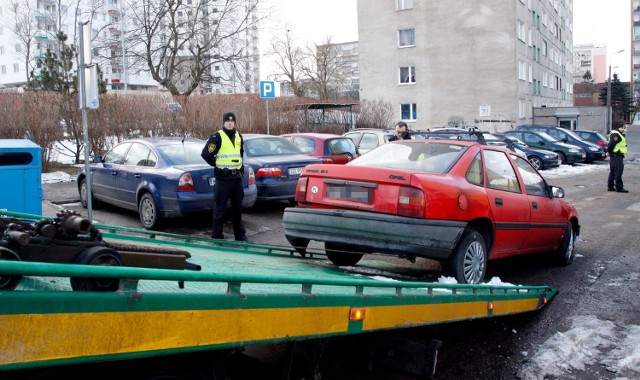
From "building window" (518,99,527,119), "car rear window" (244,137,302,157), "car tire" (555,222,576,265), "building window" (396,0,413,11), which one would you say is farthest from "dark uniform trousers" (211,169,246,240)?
"building window" (396,0,413,11)

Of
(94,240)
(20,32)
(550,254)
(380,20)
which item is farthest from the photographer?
(380,20)

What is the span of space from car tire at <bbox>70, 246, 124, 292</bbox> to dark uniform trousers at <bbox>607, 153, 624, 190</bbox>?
52.0 feet

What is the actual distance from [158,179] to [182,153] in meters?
0.77

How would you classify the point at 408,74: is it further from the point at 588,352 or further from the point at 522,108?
the point at 588,352

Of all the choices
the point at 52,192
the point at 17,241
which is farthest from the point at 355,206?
the point at 52,192

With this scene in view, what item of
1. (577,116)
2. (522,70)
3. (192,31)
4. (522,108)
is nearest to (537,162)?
(192,31)

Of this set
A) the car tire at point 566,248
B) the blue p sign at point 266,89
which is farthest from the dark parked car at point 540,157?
the car tire at point 566,248

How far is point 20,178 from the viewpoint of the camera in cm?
626

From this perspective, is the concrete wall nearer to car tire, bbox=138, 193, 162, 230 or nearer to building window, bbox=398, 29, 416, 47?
building window, bbox=398, 29, 416, 47

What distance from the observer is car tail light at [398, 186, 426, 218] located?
537cm

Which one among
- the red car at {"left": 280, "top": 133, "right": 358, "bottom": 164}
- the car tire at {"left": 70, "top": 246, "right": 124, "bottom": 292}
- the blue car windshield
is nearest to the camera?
the car tire at {"left": 70, "top": 246, "right": 124, "bottom": 292}

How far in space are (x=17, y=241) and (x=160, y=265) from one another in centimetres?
80

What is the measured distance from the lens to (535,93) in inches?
2045

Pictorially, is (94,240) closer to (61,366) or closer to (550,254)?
(61,366)
